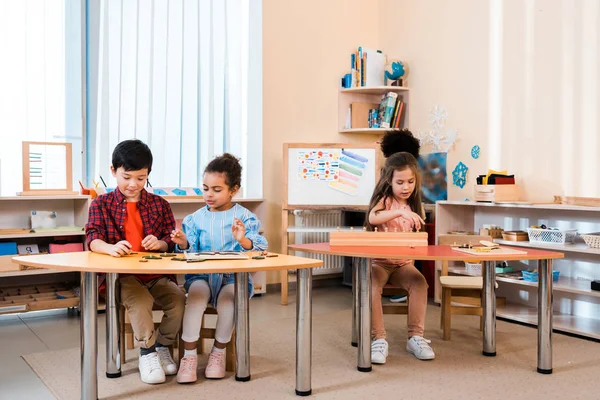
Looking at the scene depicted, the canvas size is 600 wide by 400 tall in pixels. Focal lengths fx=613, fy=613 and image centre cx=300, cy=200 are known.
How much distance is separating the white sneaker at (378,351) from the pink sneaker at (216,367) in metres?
0.74

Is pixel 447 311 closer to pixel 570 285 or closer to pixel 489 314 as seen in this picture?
Result: pixel 489 314

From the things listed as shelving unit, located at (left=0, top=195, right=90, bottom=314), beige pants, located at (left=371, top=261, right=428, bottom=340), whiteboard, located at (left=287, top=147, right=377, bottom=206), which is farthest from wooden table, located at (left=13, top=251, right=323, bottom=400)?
whiteboard, located at (left=287, top=147, right=377, bottom=206)

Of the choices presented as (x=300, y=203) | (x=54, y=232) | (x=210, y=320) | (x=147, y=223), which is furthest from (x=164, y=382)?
(x=300, y=203)

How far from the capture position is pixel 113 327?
2.69 meters

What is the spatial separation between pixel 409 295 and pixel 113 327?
1.48 meters

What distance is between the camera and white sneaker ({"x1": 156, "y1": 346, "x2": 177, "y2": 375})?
2.79 metres

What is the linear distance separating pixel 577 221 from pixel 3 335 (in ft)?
12.0

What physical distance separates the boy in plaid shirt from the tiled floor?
0.41 m

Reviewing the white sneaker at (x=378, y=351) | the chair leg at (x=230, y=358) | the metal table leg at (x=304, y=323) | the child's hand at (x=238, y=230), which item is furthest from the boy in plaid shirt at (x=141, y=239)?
the white sneaker at (x=378, y=351)

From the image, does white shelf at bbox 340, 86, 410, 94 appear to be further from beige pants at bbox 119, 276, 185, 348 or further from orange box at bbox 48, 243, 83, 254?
beige pants at bbox 119, 276, 185, 348

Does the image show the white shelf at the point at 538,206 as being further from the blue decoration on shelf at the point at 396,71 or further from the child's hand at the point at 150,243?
the child's hand at the point at 150,243

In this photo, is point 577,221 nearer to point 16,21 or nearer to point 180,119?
point 180,119

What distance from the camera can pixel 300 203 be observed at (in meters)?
4.80

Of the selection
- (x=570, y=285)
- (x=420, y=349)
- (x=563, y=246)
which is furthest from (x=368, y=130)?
(x=420, y=349)
